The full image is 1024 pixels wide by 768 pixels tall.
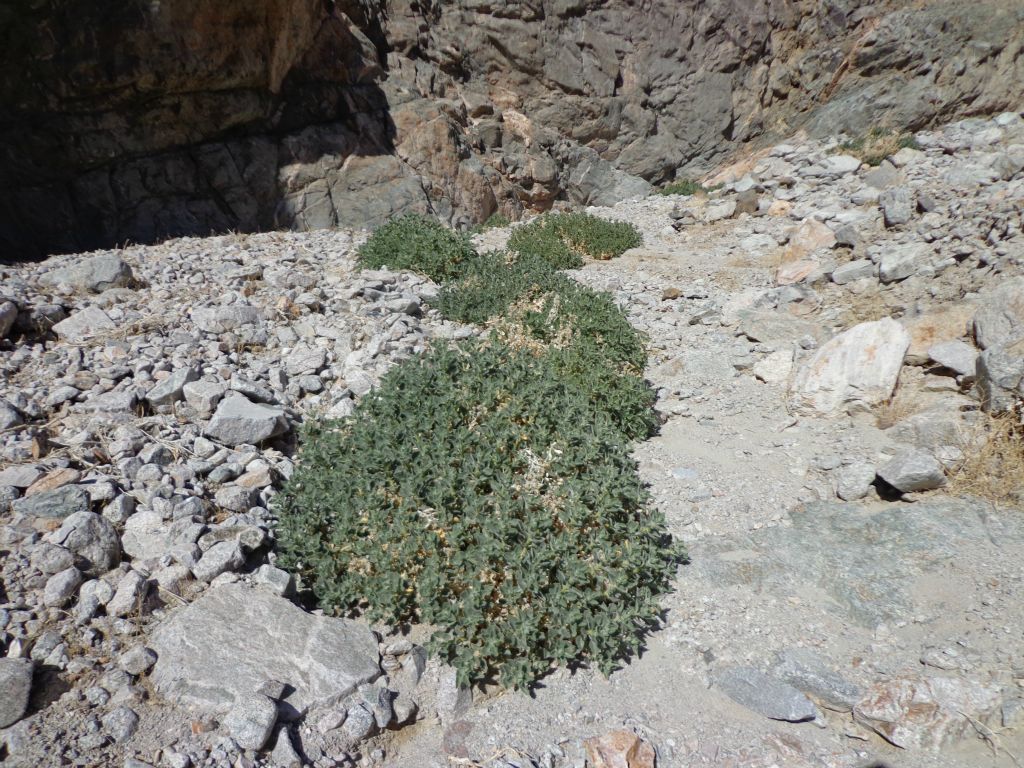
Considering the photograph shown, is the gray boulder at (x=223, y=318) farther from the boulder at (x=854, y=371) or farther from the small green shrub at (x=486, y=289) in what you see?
the boulder at (x=854, y=371)

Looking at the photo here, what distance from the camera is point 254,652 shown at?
8.98ft

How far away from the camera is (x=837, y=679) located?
2.86 metres

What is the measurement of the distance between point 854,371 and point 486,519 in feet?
11.3

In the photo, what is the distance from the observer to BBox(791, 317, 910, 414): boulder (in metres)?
4.86

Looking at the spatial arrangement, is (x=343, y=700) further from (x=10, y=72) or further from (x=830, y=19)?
(x=830, y=19)

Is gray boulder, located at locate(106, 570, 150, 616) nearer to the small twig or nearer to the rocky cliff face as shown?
the small twig

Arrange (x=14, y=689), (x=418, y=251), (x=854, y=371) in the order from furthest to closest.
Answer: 1. (x=418, y=251)
2. (x=854, y=371)
3. (x=14, y=689)

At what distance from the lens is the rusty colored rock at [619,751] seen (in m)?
2.56

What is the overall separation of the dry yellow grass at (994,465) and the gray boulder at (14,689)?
480 cm

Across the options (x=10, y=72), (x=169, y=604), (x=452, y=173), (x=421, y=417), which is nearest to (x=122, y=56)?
(x=10, y=72)

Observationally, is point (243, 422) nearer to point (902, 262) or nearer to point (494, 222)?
point (902, 262)

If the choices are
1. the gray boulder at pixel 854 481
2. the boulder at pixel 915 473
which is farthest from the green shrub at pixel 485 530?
the boulder at pixel 915 473

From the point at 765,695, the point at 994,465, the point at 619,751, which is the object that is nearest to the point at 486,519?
the point at 619,751

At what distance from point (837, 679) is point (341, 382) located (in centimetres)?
392
